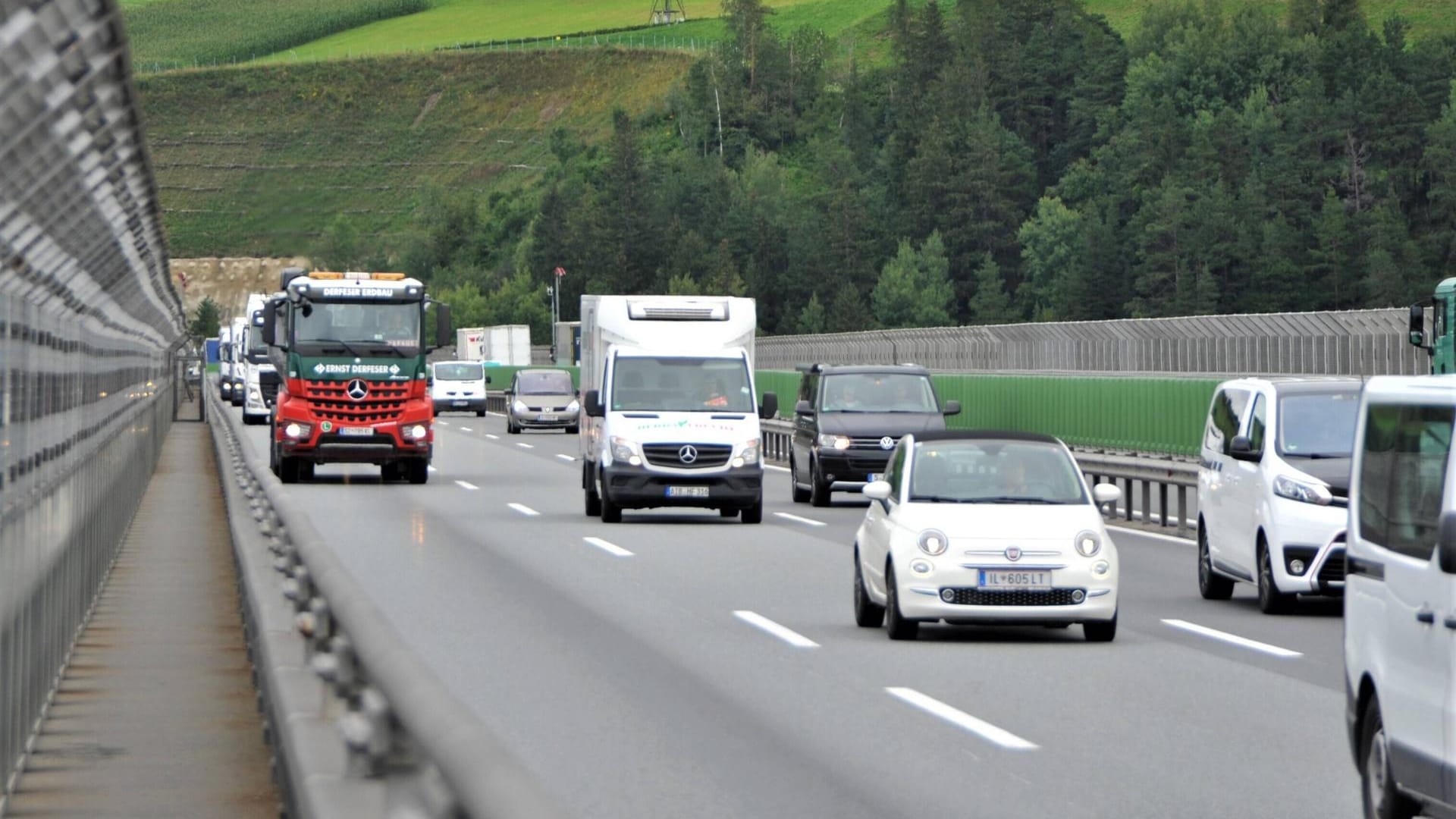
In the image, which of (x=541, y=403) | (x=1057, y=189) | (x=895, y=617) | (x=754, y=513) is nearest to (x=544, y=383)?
(x=541, y=403)

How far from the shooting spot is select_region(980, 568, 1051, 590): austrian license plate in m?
15.5

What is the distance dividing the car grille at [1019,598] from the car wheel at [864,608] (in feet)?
3.48

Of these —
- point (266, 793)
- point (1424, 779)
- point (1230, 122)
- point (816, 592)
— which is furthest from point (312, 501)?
point (1230, 122)

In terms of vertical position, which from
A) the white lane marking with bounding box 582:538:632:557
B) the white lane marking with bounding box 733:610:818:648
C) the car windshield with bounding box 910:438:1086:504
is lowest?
the white lane marking with bounding box 582:538:632:557

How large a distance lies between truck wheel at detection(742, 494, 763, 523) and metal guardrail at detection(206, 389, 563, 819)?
17849mm

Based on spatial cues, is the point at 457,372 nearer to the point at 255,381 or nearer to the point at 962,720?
the point at 255,381

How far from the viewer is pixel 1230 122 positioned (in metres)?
134

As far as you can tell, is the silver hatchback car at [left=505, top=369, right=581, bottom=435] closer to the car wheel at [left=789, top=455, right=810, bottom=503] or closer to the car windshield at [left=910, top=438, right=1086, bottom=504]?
the car wheel at [left=789, top=455, right=810, bottom=503]

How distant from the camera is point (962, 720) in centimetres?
1190

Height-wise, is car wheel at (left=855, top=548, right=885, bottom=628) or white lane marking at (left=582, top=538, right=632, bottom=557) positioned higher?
car wheel at (left=855, top=548, right=885, bottom=628)

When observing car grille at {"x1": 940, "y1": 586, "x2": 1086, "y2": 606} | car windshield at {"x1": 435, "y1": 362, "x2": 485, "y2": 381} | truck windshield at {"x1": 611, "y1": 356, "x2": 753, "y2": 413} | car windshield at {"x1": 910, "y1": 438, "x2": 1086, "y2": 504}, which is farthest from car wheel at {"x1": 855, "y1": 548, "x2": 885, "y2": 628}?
car windshield at {"x1": 435, "y1": 362, "x2": 485, "y2": 381}

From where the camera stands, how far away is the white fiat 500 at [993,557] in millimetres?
15484

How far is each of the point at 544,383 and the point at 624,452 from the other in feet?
115

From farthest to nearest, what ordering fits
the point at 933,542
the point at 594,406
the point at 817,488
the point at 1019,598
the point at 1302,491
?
the point at 817,488, the point at 594,406, the point at 1302,491, the point at 1019,598, the point at 933,542
